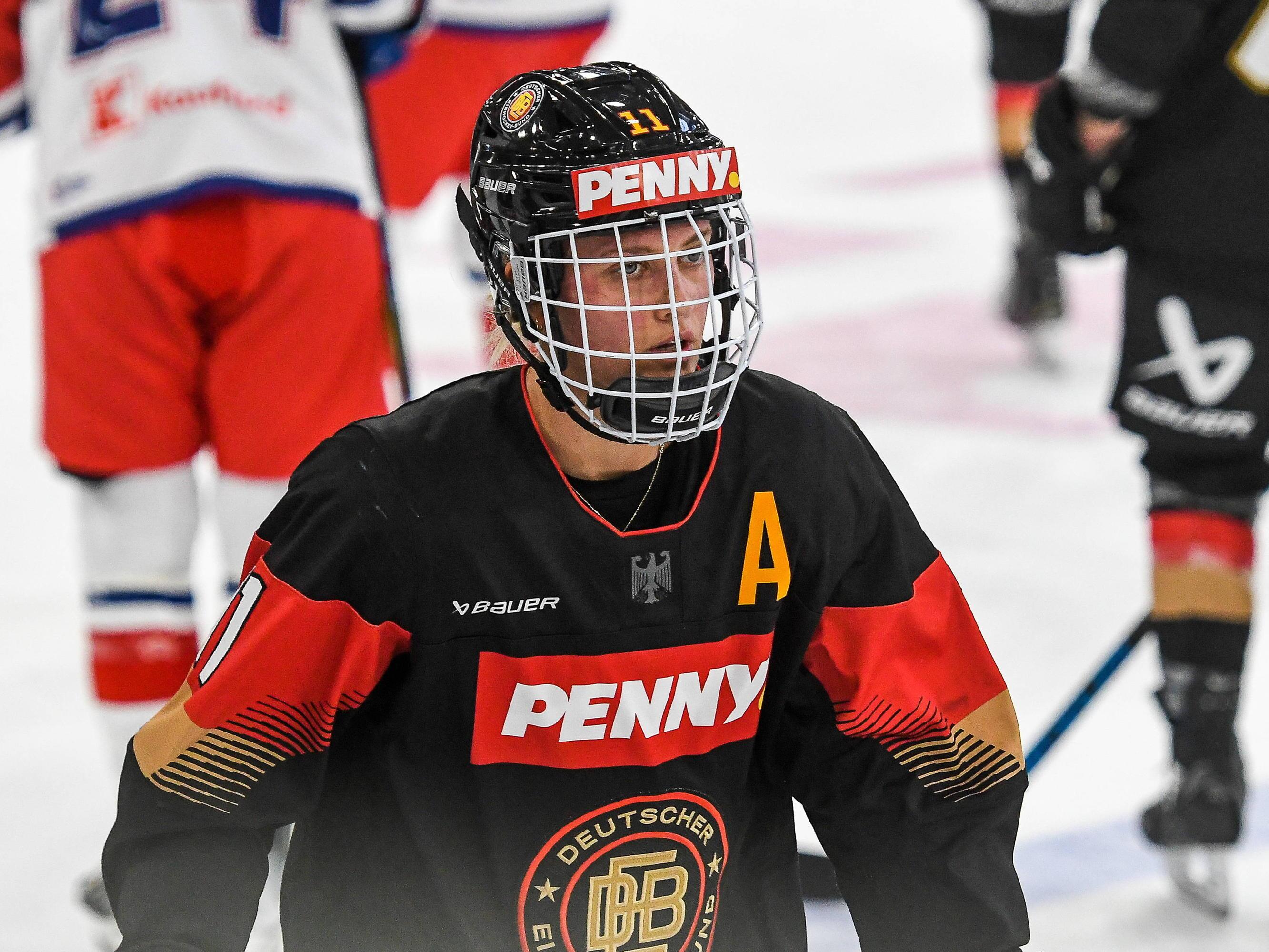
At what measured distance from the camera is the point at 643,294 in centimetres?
123

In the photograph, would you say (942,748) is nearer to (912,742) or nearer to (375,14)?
(912,742)

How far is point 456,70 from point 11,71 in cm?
68

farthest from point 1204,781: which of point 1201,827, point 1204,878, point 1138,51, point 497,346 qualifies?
point 497,346

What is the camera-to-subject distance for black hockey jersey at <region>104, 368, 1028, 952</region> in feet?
4.10

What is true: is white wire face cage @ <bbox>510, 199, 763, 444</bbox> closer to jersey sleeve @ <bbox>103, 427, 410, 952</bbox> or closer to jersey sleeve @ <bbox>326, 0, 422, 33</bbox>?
jersey sleeve @ <bbox>103, 427, 410, 952</bbox>

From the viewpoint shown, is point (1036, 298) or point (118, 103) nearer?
point (118, 103)

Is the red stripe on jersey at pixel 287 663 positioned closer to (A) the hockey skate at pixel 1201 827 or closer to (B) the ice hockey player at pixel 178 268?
(B) the ice hockey player at pixel 178 268

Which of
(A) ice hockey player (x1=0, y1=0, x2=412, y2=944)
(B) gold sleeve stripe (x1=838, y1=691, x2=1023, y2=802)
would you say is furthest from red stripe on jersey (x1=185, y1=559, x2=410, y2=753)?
(A) ice hockey player (x1=0, y1=0, x2=412, y2=944)

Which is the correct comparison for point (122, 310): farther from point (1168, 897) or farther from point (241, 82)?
point (1168, 897)

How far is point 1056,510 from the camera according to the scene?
365 centimetres

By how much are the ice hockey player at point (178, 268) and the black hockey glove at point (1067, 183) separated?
0.84 m

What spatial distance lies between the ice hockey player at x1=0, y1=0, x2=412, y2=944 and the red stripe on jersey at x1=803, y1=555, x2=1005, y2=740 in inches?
39.3

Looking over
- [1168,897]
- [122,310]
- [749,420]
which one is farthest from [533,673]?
[1168,897]

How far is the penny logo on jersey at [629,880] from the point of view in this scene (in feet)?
4.37
